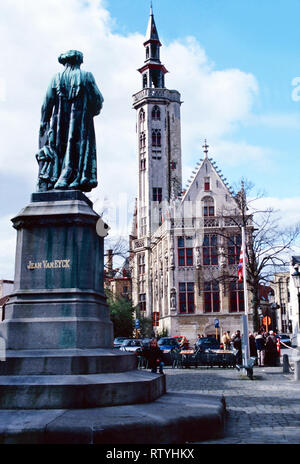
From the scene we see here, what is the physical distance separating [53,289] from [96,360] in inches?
62.0

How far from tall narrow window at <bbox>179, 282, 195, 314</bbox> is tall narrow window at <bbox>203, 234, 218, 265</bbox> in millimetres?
2777

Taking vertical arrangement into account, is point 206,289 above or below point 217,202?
below

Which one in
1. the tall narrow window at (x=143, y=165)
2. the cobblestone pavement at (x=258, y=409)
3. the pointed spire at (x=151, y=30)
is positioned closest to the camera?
the cobblestone pavement at (x=258, y=409)

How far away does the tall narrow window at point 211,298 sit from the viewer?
48.7 m

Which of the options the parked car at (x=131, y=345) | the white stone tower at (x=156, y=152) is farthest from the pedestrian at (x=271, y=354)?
the white stone tower at (x=156, y=152)

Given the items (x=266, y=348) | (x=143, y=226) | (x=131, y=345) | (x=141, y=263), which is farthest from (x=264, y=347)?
(x=143, y=226)

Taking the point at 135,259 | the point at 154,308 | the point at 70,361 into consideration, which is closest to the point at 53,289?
the point at 70,361

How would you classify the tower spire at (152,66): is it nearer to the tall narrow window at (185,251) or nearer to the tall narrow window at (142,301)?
the tall narrow window at (185,251)

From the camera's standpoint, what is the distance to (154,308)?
58.0 meters

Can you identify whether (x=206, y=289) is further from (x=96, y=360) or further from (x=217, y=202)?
(x=96, y=360)

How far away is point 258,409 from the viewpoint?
32.9 feet

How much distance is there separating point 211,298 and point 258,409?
1536 inches

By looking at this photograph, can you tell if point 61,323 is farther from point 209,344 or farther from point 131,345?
point 209,344

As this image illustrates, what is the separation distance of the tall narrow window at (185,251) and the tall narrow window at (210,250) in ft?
4.47
